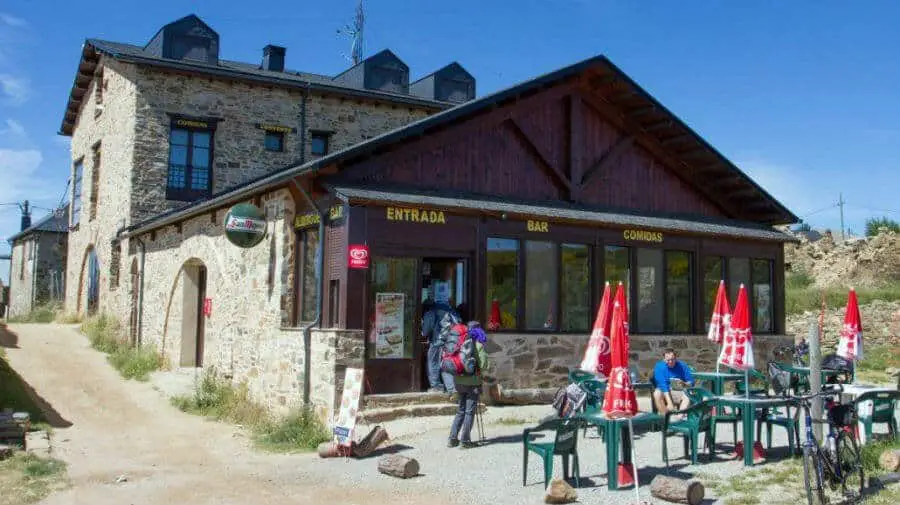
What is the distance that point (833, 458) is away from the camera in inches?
293

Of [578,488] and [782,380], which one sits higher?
[782,380]

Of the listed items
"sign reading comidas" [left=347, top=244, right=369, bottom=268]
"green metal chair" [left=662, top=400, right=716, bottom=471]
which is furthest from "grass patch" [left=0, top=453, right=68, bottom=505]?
"green metal chair" [left=662, top=400, right=716, bottom=471]

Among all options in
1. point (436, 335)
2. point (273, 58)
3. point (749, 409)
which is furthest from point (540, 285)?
point (273, 58)

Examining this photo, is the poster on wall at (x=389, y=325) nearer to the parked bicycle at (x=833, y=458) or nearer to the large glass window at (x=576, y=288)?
the large glass window at (x=576, y=288)

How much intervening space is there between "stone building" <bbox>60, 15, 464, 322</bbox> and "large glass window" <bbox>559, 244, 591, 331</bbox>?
1013 centimetres

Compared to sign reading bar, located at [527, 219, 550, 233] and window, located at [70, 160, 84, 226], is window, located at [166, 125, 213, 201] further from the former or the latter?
sign reading bar, located at [527, 219, 550, 233]

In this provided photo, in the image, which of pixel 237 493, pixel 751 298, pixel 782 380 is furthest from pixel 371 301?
pixel 751 298

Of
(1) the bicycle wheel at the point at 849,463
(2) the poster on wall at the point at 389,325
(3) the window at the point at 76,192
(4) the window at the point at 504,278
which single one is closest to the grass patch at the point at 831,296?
(4) the window at the point at 504,278

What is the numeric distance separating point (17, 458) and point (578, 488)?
6612 millimetres

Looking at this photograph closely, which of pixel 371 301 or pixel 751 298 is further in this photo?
pixel 751 298

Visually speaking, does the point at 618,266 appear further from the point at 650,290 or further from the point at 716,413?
the point at 716,413

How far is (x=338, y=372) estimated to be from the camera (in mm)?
11070

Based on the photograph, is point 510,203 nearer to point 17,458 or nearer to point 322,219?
point 322,219

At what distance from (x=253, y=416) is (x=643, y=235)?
7676 millimetres
